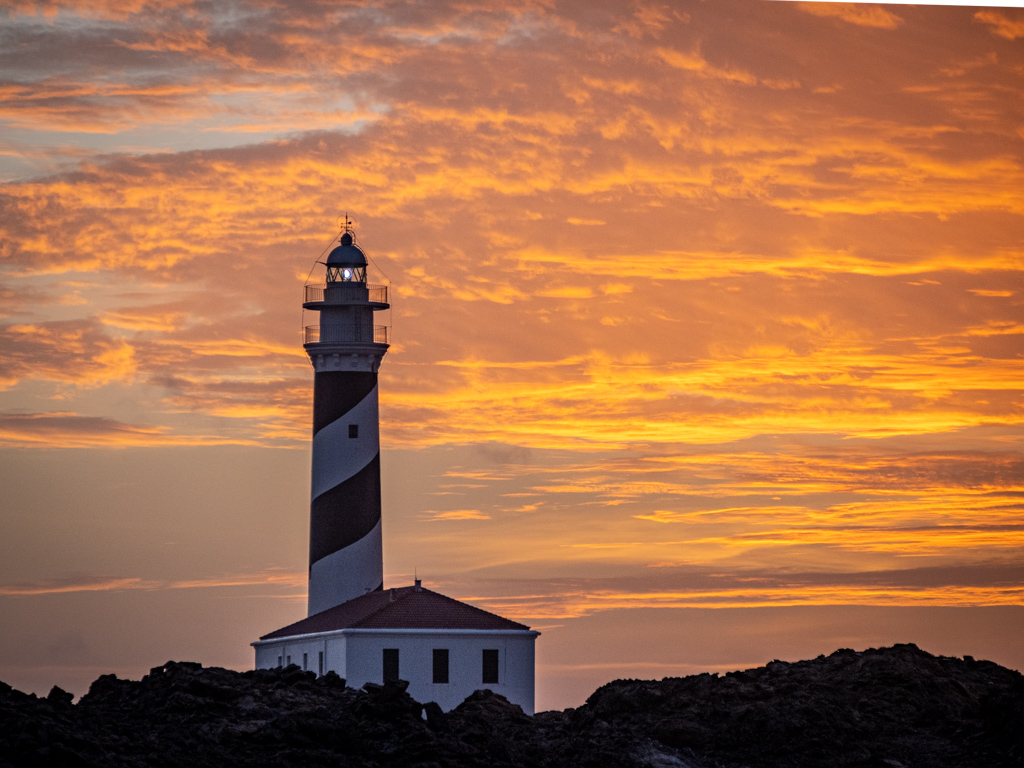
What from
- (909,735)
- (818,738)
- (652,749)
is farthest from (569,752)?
(909,735)

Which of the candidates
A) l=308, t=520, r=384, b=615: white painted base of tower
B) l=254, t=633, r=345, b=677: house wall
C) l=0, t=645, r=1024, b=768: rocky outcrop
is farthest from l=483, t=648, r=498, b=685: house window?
l=0, t=645, r=1024, b=768: rocky outcrop

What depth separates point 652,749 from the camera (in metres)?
16.9

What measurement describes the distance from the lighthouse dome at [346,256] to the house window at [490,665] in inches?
279

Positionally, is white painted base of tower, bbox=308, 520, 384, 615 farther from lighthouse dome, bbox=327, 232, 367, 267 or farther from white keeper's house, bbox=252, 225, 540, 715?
lighthouse dome, bbox=327, 232, 367, 267

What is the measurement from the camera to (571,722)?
18.6 metres

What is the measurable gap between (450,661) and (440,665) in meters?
0.16

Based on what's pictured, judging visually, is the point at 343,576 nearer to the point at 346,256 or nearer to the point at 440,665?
the point at 440,665

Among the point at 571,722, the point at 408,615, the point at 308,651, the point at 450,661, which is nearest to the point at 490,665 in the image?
the point at 450,661

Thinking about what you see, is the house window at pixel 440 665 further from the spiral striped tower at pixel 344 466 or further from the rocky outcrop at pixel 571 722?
the rocky outcrop at pixel 571 722

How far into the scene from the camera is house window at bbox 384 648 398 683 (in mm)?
25141

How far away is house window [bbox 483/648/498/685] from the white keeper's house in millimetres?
15

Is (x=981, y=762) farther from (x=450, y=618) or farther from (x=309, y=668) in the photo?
(x=309, y=668)

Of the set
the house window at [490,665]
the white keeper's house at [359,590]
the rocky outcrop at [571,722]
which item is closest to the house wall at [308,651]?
the white keeper's house at [359,590]

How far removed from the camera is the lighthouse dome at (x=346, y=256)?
28.7 m
